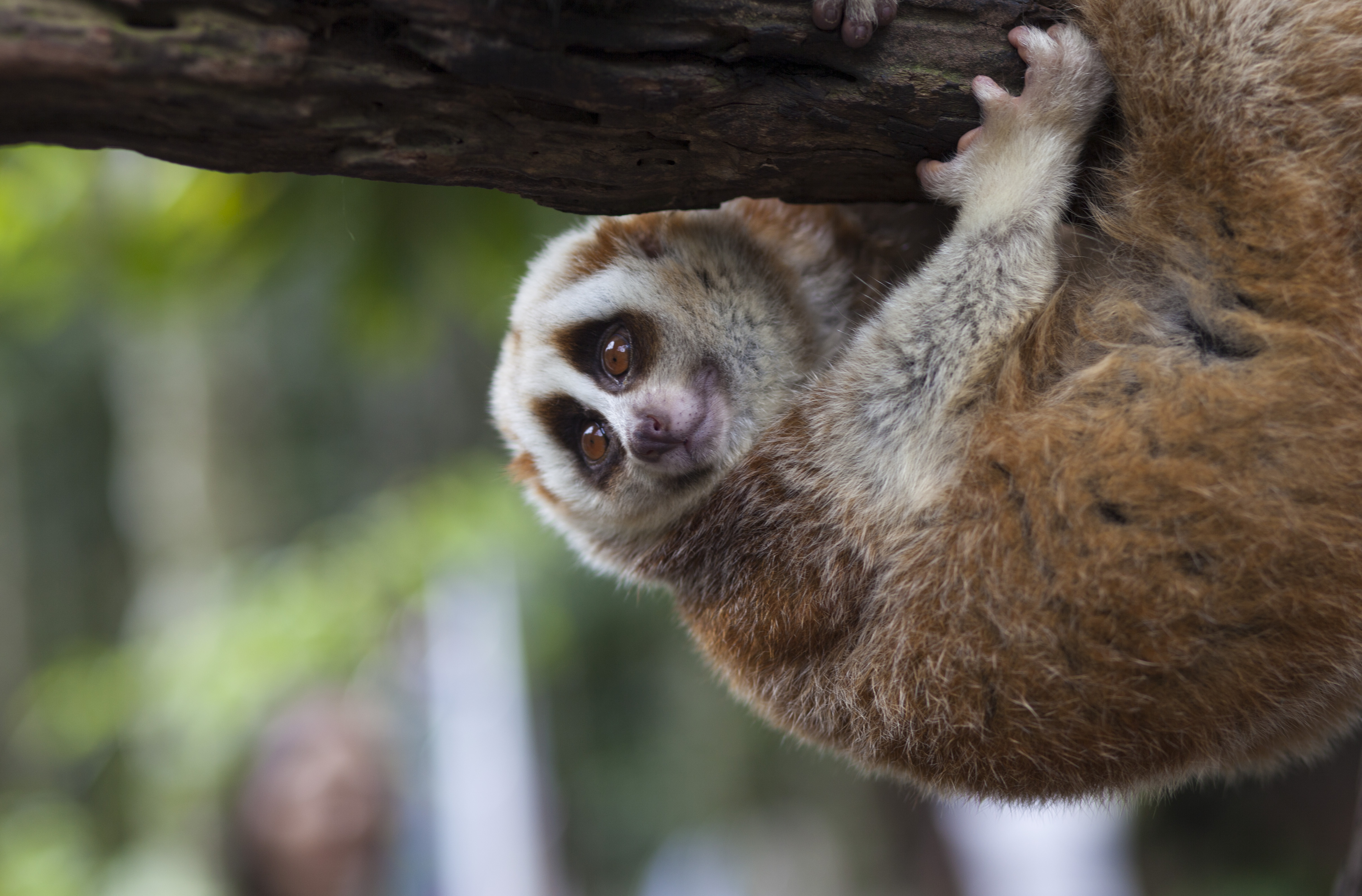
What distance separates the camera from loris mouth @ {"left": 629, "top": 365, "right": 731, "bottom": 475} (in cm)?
345

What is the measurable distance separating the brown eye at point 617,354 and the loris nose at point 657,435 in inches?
12.4

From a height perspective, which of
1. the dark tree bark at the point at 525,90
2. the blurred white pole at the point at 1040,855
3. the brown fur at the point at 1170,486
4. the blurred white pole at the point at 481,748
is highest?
the dark tree bark at the point at 525,90

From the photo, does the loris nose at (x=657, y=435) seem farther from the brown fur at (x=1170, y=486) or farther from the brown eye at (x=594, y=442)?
the brown fur at (x=1170, y=486)

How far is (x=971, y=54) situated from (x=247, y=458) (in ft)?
45.0

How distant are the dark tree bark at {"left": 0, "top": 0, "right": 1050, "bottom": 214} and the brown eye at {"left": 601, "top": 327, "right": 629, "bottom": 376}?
982 millimetres

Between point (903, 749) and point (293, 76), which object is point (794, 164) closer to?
point (293, 76)

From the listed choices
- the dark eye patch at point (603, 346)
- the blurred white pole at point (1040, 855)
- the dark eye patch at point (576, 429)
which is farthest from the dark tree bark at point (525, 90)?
the blurred white pole at point (1040, 855)

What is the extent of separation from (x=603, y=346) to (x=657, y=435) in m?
0.54

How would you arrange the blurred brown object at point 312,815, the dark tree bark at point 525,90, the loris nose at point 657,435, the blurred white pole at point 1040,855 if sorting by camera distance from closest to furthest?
the dark tree bark at point 525,90, the loris nose at point 657,435, the blurred brown object at point 312,815, the blurred white pole at point 1040,855

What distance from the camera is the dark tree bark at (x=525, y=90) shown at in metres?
2.04

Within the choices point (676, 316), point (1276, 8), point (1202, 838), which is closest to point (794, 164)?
point (676, 316)

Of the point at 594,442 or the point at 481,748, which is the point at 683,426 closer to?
the point at 594,442

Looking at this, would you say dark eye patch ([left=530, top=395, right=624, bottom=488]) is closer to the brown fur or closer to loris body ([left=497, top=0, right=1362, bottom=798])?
loris body ([left=497, top=0, right=1362, bottom=798])

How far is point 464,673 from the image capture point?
777 centimetres
